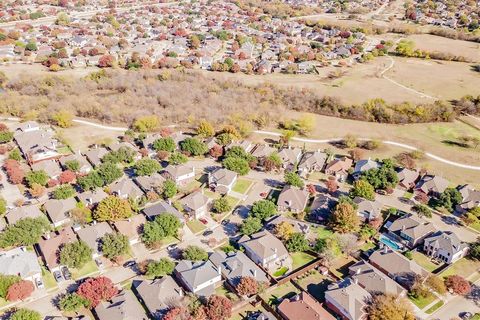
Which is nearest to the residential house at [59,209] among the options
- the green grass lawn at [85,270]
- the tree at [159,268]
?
the green grass lawn at [85,270]

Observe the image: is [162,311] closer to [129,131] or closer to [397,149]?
[129,131]

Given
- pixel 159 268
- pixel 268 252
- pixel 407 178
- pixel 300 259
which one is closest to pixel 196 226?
pixel 159 268

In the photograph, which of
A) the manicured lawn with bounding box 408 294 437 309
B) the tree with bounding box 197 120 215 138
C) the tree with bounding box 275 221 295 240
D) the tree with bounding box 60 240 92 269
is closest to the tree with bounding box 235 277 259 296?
the tree with bounding box 275 221 295 240

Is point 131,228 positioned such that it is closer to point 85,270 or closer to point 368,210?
point 85,270

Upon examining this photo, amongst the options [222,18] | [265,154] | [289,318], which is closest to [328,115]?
[265,154]

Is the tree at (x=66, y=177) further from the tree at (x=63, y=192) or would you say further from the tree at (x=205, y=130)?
the tree at (x=205, y=130)

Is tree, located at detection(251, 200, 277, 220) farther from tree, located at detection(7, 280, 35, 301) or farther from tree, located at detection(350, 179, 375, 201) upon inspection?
tree, located at detection(7, 280, 35, 301)
